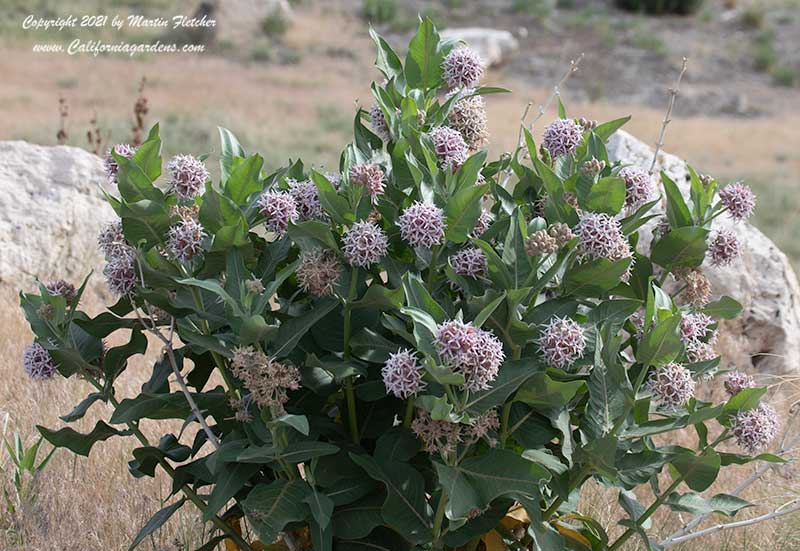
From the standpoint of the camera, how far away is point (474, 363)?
67.7 inches

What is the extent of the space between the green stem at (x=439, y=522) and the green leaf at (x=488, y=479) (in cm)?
5

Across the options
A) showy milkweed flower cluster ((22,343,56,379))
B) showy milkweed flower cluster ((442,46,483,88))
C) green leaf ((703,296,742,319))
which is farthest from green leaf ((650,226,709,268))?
showy milkweed flower cluster ((22,343,56,379))

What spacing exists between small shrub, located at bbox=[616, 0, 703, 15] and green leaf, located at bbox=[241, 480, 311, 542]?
26.1m

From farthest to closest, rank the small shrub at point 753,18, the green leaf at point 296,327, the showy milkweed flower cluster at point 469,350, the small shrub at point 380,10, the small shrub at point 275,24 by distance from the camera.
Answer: the small shrub at point 753,18 → the small shrub at point 380,10 → the small shrub at point 275,24 → the green leaf at point 296,327 → the showy milkweed flower cluster at point 469,350

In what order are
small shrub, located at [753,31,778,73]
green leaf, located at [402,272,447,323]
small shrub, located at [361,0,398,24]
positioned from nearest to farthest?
green leaf, located at [402,272,447,323] < small shrub, located at [753,31,778,73] < small shrub, located at [361,0,398,24]

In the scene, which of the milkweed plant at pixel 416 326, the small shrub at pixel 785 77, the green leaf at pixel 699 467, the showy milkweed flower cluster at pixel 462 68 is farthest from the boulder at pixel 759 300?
the small shrub at pixel 785 77

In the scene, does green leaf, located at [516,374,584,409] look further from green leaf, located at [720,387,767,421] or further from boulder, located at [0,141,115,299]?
boulder, located at [0,141,115,299]

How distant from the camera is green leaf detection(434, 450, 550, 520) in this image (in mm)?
1877

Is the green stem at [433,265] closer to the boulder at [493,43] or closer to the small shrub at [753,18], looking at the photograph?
the boulder at [493,43]

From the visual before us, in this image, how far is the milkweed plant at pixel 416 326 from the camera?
1.89m

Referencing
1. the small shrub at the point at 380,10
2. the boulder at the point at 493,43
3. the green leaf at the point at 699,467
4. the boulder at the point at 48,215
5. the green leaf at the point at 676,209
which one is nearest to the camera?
the green leaf at the point at 699,467

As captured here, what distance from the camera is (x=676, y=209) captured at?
2.21m

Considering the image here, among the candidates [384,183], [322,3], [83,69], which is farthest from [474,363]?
[322,3]

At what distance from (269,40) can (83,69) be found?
6078 millimetres
